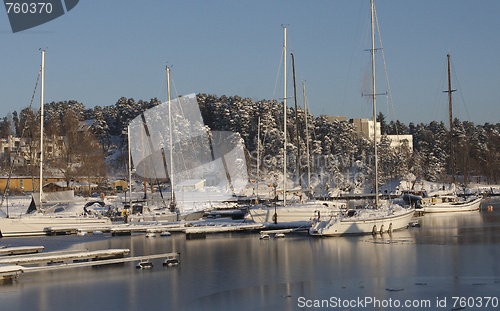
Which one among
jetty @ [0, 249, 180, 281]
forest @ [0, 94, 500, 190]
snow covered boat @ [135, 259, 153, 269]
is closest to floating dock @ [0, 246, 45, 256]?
jetty @ [0, 249, 180, 281]

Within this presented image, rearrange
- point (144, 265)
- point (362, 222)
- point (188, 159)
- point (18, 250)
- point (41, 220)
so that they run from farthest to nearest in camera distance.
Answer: point (188, 159) → point (41, 220) → point (362, 222) → point (18, 250) → point (144, 265)

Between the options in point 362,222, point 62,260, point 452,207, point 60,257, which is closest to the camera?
point 60,257

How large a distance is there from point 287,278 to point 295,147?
6301 cm

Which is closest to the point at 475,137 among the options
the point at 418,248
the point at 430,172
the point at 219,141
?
the point at 430,172

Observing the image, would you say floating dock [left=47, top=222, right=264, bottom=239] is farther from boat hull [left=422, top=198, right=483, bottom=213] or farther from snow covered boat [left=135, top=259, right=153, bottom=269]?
boat hull [left=422, top=198, right=483, bottom=213]

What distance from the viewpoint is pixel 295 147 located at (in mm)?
83500

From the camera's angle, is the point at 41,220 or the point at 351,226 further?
the point at 41,220

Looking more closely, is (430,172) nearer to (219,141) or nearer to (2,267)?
(219,141)

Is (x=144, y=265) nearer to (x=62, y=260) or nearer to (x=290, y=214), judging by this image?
(x=62, y=260)

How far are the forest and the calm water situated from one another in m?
37.4

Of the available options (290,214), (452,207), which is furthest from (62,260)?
(452,207)

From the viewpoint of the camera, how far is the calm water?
56.0ft

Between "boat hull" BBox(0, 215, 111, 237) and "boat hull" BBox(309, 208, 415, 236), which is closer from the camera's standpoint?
"boat hull" BBox(309, 208, 415, 236)

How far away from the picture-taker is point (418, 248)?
28016 millimetres
